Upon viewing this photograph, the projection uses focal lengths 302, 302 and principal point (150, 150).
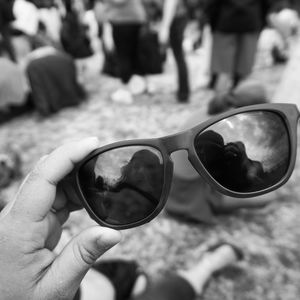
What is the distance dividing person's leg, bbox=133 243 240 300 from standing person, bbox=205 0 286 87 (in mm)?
1891

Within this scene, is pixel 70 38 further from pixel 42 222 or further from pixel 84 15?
pixel 42 222

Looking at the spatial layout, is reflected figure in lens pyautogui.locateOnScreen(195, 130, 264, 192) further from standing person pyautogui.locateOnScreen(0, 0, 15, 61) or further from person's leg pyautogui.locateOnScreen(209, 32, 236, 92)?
standing person pyautogui.locateOnScreen(0, 0, 15, 61)

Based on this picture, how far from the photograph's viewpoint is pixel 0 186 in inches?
81.0

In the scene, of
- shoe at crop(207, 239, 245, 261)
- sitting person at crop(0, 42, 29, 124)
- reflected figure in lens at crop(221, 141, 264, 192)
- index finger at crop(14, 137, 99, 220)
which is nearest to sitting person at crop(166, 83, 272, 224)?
shoe at crop(207, 239, 245, 261)

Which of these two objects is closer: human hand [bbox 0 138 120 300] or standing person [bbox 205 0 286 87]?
human hand [bbox 0 138 120 300]

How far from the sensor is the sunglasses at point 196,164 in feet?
2.53

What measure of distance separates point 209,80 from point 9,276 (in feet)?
10.3

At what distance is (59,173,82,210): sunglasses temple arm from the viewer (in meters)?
0.80

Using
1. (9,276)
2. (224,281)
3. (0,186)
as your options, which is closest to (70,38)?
(0,186)

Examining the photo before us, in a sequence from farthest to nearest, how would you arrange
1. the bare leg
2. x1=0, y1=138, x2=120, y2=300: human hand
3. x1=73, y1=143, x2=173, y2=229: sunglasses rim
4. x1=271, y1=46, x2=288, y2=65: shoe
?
1. x1=271, y1=46, x2=288, y2=65: shoe
2. the bare leg
3. x1=73, y1=143, x2=173, y2=229: sunglasses rim
4. x1=0, y1=138, x2=120, y2=300: human hand

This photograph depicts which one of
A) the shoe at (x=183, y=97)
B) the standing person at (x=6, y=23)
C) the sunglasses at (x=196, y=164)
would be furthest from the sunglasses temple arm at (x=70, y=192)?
the standing person at (x=6, y=23)

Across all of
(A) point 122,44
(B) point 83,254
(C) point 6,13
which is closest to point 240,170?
(B) point 83,254

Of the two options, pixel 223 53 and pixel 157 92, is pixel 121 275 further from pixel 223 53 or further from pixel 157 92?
pixel 157 92

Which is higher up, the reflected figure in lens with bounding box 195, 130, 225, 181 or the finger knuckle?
the reflected figure in lens with bounding box 195, 130, 225, 181
